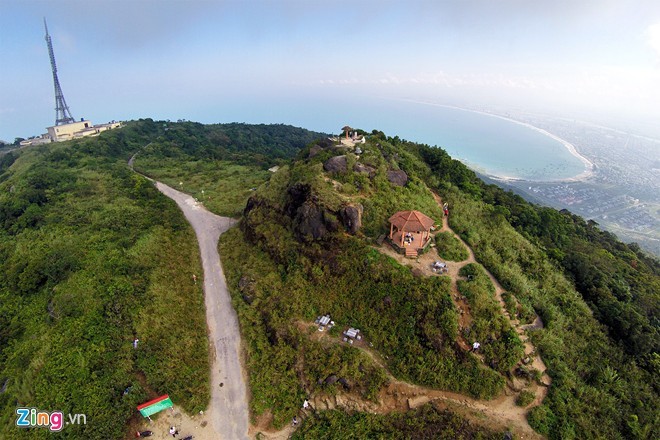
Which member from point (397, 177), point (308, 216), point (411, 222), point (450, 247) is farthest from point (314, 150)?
point (450, 247)

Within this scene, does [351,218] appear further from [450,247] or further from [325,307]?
[450,247]

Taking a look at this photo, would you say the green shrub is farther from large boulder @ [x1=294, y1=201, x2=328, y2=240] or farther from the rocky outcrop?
large boulder @ [x1=294, y1=201, x2=328, y2=240]

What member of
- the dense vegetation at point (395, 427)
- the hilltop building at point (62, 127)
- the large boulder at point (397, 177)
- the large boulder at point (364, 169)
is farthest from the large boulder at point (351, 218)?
the hilltop building at point (62, 127)

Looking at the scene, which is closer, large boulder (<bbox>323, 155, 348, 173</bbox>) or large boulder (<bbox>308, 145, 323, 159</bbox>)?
large boulder (<bbox>323, 155, 348, 173</bbox>)

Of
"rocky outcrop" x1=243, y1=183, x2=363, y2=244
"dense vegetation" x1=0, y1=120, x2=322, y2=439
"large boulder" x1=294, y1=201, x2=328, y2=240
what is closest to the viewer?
"dense vegetation" x1=0, y1=120, x2=322, y2=439

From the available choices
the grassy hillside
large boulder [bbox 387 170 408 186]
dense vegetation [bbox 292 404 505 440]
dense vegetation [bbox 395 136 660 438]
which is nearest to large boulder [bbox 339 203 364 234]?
the grassy hillside

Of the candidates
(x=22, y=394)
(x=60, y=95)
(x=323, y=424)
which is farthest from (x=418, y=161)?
(x=60, y=95)

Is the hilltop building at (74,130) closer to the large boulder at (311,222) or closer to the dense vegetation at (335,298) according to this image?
the dense vegetation at (335,298)
